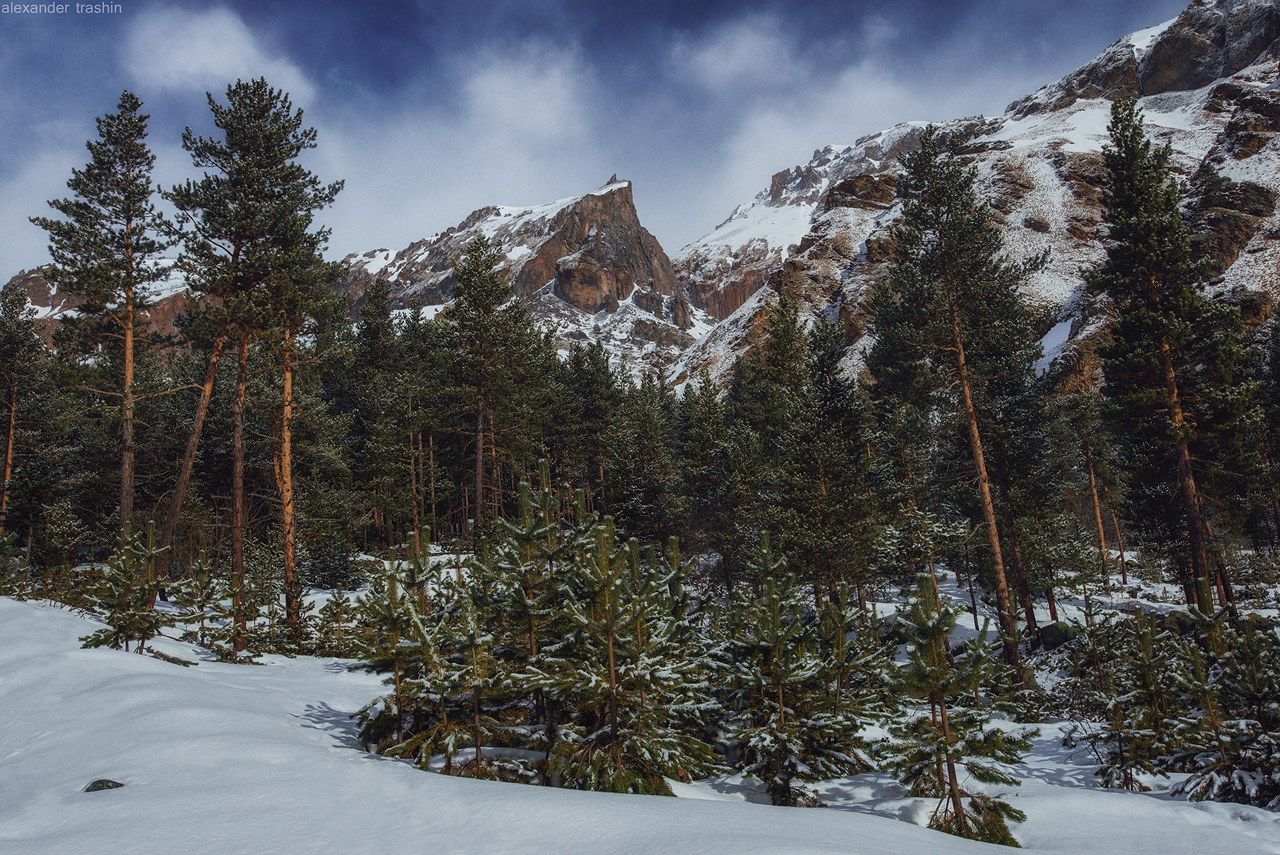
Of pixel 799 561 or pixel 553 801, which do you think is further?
pixel 799 561

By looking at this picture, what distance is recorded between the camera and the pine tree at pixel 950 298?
17.1 metres

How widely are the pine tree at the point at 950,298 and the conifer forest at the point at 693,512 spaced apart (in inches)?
4.8

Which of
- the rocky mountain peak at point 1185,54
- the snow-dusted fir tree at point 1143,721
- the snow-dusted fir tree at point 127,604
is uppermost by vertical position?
the rocky mountain peak at point 1185,54

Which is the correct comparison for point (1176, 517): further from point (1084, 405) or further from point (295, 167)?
point (295, 167)

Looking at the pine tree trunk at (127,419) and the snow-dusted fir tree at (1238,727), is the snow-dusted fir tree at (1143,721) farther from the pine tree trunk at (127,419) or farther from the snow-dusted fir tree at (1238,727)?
the pine tree trunk at (127,419)

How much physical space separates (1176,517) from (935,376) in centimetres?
1214

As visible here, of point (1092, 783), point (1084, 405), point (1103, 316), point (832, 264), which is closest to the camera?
point (1092, 783)

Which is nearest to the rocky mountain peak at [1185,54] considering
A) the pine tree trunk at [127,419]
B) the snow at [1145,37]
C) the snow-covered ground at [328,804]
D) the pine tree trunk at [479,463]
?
the snow at [1145,37]

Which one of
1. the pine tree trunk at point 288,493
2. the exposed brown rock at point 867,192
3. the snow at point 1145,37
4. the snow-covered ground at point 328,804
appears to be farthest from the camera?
the snow at point 1145,37

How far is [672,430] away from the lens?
151 ft

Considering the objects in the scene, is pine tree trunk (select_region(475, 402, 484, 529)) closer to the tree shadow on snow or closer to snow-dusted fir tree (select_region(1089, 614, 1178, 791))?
the tree shadow on snow

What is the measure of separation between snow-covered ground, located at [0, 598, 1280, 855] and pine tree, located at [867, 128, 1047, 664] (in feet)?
37.8

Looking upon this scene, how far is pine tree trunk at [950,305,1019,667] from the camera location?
15625 mm

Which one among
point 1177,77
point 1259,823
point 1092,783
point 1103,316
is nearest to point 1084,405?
point 1092,783
